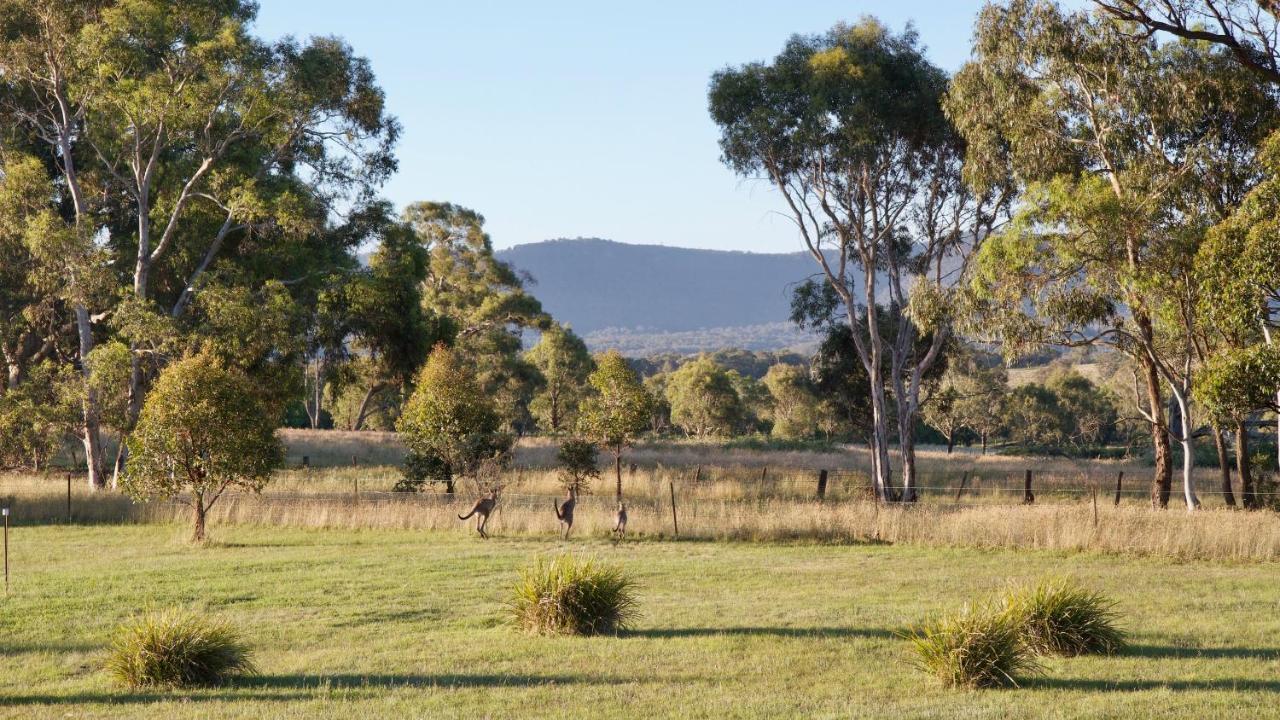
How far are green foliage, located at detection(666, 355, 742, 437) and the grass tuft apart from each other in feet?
243

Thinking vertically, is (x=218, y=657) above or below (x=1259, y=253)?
below

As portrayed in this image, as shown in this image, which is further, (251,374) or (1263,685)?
(251,374)

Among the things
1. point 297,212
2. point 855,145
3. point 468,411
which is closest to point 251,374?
point 297,212

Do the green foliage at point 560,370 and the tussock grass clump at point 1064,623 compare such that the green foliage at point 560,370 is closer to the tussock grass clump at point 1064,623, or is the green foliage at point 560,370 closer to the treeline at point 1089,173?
the treeline at point 1089,173

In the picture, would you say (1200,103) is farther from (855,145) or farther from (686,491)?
(686,491)

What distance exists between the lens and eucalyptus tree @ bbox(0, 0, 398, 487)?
104 ft

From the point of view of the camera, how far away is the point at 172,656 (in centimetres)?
1050

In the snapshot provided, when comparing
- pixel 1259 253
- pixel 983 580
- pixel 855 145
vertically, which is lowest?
pixel 983 580

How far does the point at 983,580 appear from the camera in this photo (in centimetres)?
1692

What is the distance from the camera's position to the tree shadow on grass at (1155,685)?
32.3 feet

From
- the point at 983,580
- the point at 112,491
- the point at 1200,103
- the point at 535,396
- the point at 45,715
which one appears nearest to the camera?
the point at 45,715

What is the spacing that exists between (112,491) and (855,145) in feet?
72.9

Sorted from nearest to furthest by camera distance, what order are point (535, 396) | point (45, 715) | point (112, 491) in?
point (45, 715) → point (112, 491) → point (535, 396)

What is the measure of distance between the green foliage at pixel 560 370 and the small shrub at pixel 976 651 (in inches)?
2415
